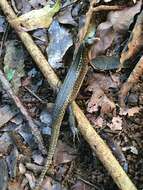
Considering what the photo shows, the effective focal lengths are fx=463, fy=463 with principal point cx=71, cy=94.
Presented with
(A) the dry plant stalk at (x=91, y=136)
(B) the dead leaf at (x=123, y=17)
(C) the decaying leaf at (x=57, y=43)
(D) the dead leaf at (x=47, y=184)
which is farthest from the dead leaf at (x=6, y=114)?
(B) the dead leaf at (x=123, y=17)

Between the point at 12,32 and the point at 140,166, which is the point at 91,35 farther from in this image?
the point at 140,166


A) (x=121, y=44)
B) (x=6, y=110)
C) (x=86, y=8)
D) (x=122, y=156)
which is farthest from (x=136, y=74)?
(x=6, y=110)

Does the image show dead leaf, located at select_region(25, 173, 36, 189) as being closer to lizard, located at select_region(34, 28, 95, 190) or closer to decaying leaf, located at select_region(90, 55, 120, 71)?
lizard, located at select_region(34, 28, 95, 190)

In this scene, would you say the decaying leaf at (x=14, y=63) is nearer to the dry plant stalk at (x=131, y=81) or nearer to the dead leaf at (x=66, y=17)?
the dead leaf at (x=66, y=17)

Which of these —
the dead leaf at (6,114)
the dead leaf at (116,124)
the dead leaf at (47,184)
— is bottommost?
the dead leaf at (47,184)

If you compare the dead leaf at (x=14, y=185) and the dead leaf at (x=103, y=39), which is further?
the dead leaf at (x=103, y=39)

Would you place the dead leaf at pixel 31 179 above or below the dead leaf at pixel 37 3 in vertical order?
below
